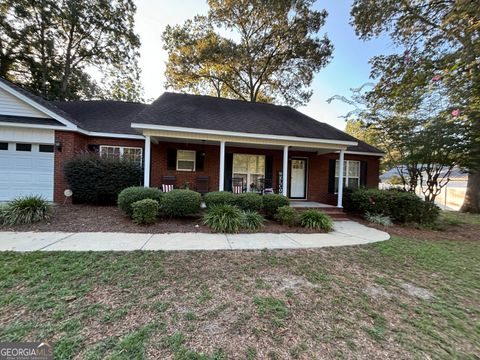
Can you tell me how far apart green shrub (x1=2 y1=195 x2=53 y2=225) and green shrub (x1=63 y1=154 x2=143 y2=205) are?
1.95 metres

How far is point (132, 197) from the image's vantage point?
662 cm

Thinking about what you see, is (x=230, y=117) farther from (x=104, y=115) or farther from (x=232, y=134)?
(x=104, y=115)

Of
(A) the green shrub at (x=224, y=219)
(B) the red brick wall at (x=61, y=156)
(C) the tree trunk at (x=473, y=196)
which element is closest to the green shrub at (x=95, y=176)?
(B) the red brick wall at (x=61, y=156)

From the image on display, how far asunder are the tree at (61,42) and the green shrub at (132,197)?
53.7 feet

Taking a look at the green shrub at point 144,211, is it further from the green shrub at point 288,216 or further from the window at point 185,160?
the window at point 185,160

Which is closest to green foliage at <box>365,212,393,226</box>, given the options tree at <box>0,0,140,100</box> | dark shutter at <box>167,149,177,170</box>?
dark shutter at <box>167,149,177,170</box>

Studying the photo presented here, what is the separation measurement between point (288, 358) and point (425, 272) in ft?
12.0

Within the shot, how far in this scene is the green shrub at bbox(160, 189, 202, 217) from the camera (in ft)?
22.1

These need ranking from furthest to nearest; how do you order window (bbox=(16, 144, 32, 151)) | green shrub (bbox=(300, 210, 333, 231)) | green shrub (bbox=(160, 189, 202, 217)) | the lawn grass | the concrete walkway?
window (bbox=(16, 144, 32, 151)) < green shrub (bbox=(300, 210, 333, 231)) < green shrub (bbox=(160, 189, 202, 217)) < the concrete walkway < the lawn grass

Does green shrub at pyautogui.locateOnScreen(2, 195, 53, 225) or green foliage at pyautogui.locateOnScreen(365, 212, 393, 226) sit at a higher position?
green shrub at pyautogui.locateOnScreen(2, 195, 53, 225)

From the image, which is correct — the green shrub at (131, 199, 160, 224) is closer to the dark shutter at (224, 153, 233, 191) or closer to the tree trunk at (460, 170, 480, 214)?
the dark shutter at (224, 153, 233, 191)

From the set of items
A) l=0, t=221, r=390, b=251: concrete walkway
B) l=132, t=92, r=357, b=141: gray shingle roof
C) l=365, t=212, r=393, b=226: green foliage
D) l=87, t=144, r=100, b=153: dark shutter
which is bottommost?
l=0, t=221, r=390, b=251: concrete walkway

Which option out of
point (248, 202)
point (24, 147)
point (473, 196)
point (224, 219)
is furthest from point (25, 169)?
point (473, 196)

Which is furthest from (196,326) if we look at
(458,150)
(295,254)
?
(458,150)
